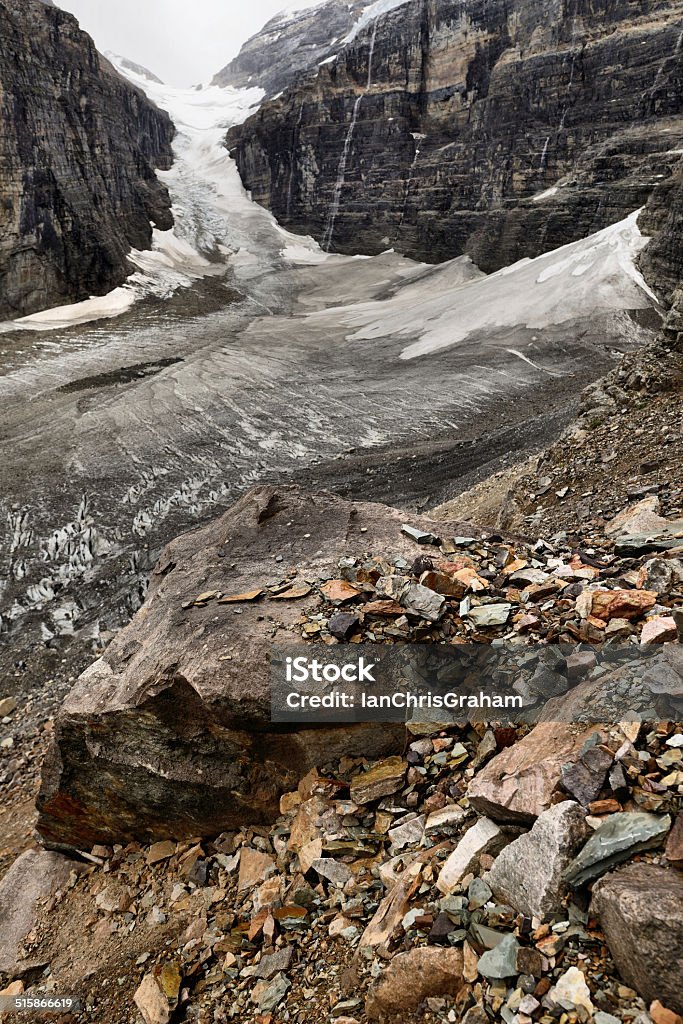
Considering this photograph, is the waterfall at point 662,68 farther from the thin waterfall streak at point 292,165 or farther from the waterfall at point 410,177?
the thin waterfall streak at point 292,165

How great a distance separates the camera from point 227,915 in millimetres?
4172

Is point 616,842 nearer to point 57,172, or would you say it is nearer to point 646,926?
point 646,926

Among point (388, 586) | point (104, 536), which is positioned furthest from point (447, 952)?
point (104, 536)

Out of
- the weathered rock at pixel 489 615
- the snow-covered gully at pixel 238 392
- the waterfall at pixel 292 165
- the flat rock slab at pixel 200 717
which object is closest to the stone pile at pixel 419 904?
the flat rock slab at pixel 200 717

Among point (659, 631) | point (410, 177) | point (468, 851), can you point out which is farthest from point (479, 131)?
point (468, 851)

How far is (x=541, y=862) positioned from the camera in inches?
110

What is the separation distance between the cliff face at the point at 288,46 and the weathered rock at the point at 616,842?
81.9 meters

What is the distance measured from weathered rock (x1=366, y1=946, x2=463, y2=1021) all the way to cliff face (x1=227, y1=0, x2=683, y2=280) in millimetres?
26625

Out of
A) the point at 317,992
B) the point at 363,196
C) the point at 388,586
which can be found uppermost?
the point at 363,196

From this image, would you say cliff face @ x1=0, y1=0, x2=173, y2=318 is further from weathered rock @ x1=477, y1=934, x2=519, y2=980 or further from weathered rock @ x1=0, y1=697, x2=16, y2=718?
weathered rock @ x1=477, y1=934, x2=519, y2=980

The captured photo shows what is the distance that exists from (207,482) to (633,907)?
15.6 m

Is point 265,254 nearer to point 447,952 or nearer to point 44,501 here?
point 44,501

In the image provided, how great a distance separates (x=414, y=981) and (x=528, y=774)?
3.32ft

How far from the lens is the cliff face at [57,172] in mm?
33344
